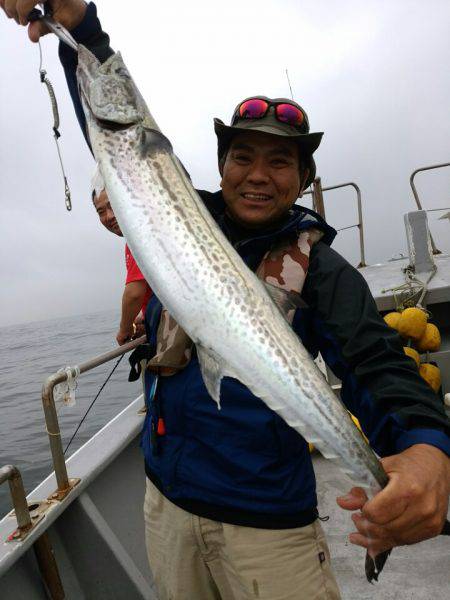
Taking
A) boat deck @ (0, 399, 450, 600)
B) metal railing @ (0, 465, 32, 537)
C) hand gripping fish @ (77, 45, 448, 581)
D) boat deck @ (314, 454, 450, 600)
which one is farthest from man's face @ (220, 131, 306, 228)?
boat deck @ (314, 454, 450, 600)

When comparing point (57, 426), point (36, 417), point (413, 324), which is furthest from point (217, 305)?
point (36, 417)

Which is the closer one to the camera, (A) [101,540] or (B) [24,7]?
(B) [24,7]

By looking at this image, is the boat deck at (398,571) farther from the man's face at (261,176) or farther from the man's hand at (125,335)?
the man's hand at (125,335)

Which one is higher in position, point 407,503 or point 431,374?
point 407,503

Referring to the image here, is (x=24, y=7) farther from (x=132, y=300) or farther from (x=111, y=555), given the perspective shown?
(x=111, y=555)

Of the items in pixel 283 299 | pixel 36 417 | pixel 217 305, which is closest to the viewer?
pixel 217 305

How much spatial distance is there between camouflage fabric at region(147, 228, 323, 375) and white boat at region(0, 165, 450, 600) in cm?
110

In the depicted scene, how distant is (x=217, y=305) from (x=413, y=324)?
4.34 m

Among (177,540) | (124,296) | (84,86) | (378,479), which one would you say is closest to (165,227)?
(84,86)

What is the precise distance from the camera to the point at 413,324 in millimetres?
5234

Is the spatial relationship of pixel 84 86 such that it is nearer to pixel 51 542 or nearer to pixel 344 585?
pixel 51 542

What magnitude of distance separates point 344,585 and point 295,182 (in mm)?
3104

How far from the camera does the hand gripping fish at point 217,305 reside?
162 cm

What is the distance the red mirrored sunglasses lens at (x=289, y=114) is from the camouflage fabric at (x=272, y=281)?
0.64 metres
